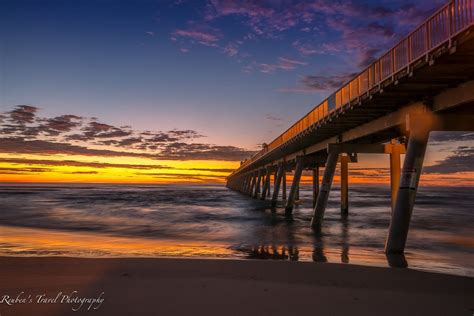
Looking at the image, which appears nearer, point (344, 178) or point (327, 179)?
point (327, 179)

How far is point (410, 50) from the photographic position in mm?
11539

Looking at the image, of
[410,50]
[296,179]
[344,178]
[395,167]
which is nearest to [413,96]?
[410,50]

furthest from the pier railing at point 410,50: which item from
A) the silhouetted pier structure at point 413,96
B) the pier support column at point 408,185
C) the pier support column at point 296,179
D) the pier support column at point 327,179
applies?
the pier support column at point 296,179

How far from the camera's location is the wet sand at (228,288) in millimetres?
5949

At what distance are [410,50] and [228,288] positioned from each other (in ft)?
29.7

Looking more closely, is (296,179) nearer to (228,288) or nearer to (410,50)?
(410,50)

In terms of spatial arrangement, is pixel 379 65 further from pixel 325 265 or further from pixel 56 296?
pixel 56 296

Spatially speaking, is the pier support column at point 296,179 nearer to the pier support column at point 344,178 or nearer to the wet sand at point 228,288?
the pier support column at point 344,178

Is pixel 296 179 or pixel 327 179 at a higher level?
pixel 327 179

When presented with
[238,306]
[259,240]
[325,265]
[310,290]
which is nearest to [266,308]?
[238,306]

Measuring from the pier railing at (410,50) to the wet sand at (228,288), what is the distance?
5.91 metres

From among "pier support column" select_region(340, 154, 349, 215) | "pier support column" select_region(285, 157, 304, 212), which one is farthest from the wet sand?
"pier support column" select_region(285, 157, 304, 212)

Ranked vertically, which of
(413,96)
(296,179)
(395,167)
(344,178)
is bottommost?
(296,179)

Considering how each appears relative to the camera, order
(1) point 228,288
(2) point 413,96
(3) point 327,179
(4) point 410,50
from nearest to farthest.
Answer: (1) point 228,288 → (4) point 410,50 → (2) point 413,96 → (3) point 327,179
